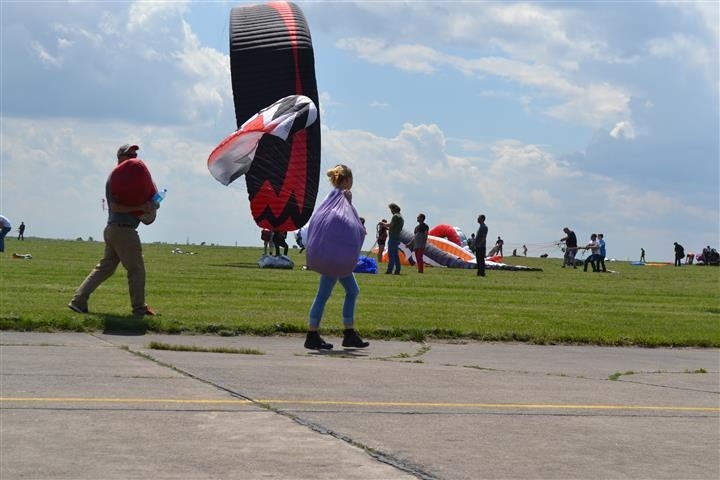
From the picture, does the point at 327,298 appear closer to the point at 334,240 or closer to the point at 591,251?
the point at 334,240

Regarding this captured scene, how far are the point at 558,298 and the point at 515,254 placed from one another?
82.6 meters

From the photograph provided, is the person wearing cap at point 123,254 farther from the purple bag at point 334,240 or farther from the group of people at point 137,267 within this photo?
the purple bag at point 334,240

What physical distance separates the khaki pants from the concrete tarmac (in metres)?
2.35

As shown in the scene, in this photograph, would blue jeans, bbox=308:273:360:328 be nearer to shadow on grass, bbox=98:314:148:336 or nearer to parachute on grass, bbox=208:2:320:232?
shadow on grass, bbox=98:314:148:336

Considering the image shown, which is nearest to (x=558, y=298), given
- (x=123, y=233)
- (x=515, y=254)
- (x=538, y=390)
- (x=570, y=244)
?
(x=123, y=233)

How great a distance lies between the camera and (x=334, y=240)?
1113 cm

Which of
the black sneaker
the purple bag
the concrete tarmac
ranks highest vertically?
the purple bag

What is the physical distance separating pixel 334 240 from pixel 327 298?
0.60 m

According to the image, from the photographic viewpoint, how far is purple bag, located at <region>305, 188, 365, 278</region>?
36.5ft

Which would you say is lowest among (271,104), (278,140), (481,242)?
(481,242)

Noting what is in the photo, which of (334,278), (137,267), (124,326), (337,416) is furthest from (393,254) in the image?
(337,416)

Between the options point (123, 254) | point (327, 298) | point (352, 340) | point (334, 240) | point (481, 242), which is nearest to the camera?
point (334, 240)

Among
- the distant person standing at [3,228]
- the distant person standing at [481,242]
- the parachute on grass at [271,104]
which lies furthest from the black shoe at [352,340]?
the distant person standing at [3,228]

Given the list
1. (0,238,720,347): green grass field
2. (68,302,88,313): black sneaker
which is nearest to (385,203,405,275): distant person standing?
(0,238,720,347): green grass field
